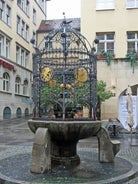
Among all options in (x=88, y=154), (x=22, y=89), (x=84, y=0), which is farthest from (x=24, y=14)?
(x=88, y=154)

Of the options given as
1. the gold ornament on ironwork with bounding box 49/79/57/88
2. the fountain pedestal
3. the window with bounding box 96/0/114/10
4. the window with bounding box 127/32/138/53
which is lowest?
the fountain pedestal

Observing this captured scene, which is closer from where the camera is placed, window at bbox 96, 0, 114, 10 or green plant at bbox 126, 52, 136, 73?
green plant at bbox 126, 52, 136, 73

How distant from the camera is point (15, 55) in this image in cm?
3709

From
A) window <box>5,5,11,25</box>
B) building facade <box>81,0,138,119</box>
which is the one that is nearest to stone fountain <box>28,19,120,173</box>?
→ building facade <box>81,0,138,119</box>

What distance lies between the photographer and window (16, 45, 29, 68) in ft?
127

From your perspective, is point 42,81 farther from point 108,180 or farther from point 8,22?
point 8,22

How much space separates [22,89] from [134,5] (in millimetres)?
19688

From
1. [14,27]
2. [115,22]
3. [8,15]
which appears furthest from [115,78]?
[14,27]

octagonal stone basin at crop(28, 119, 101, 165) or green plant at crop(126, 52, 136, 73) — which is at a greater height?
green plant at crop(126, 52, 136, 73)

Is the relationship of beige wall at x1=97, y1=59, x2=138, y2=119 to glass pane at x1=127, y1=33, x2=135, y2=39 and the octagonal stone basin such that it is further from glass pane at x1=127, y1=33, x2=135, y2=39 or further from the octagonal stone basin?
the octagonal stone basin

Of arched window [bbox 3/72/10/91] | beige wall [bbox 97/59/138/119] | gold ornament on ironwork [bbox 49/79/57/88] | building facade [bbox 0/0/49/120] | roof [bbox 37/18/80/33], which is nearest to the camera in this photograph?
gold ornament on ironwork [bbox 49/79/57/88]

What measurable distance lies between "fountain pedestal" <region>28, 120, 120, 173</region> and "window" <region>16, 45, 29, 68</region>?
31.2 meters

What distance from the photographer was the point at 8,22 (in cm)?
3553

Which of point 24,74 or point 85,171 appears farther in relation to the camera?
point 24,74
